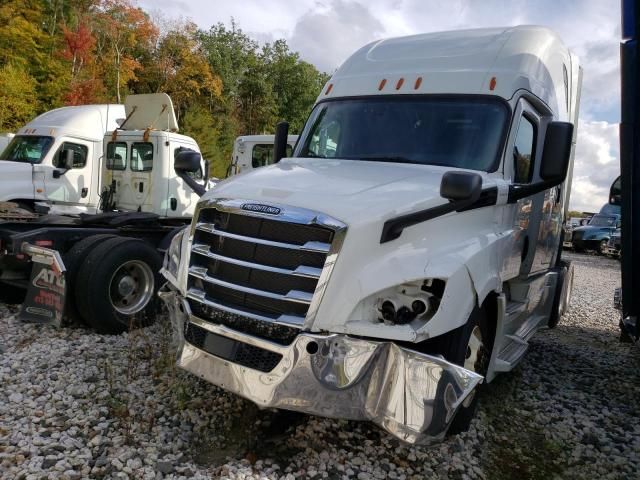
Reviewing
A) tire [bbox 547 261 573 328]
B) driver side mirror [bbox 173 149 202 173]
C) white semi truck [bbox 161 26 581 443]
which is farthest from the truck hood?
tire [bbox 547 261 573 328]

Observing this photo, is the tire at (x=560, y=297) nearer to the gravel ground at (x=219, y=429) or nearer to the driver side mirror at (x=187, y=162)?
the gravel ground at (x=219, y=429)

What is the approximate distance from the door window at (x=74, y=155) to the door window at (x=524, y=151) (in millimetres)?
8966

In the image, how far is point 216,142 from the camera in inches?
1533

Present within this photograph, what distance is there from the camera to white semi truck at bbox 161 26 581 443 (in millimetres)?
3123

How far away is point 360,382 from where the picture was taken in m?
3.12

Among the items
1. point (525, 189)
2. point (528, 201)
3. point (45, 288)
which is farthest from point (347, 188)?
point (45, 288)

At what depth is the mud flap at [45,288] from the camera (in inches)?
212

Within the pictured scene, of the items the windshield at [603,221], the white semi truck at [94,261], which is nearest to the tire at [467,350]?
the white semi truck at [94,261]

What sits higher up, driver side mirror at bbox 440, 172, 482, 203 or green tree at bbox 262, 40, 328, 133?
green tree at bbox 262, 40, 328, 133

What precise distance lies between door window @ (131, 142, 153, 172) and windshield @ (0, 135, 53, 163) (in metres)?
1.63

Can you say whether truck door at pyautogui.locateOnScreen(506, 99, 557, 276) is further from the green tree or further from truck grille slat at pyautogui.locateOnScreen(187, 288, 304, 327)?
the green tree

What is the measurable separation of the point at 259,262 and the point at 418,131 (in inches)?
77.5

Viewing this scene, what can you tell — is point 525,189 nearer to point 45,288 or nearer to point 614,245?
point 45,288

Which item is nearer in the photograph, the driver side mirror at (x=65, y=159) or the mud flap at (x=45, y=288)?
the mud flap at (x=45, y=288)
